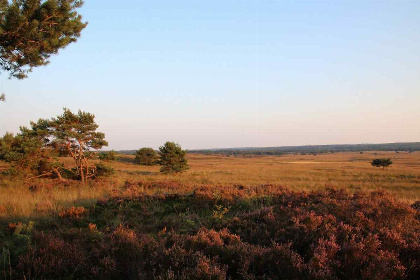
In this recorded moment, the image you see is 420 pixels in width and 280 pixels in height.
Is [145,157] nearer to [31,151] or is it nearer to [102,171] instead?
[102,171]

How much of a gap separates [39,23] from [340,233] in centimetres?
1059

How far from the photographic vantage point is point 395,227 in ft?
15.8

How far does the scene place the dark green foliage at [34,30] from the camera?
27.0ft

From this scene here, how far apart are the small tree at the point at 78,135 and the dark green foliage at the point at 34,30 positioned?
4.66m

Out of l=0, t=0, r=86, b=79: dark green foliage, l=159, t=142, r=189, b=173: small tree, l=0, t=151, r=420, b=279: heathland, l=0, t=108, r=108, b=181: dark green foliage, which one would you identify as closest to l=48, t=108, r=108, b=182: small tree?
l=0, t=108, r=108, b=181: dark green foliage

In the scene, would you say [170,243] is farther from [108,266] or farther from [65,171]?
[65,171]

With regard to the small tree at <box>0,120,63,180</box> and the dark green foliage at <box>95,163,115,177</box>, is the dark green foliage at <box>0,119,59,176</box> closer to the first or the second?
the small tree at <box>0,120,63,180</box>

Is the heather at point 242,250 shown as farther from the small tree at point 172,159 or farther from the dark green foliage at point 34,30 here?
the small tree at point 172,159

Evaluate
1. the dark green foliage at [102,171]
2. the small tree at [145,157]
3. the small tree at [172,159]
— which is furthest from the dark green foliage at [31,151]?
the small tree at [145,157]

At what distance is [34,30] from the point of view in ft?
28.1

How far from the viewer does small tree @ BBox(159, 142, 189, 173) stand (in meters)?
28.4

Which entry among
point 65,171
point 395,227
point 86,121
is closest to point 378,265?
point 395,227

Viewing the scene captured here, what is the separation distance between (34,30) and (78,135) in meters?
6.88

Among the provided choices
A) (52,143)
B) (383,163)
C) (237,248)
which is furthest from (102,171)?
(383,163)
